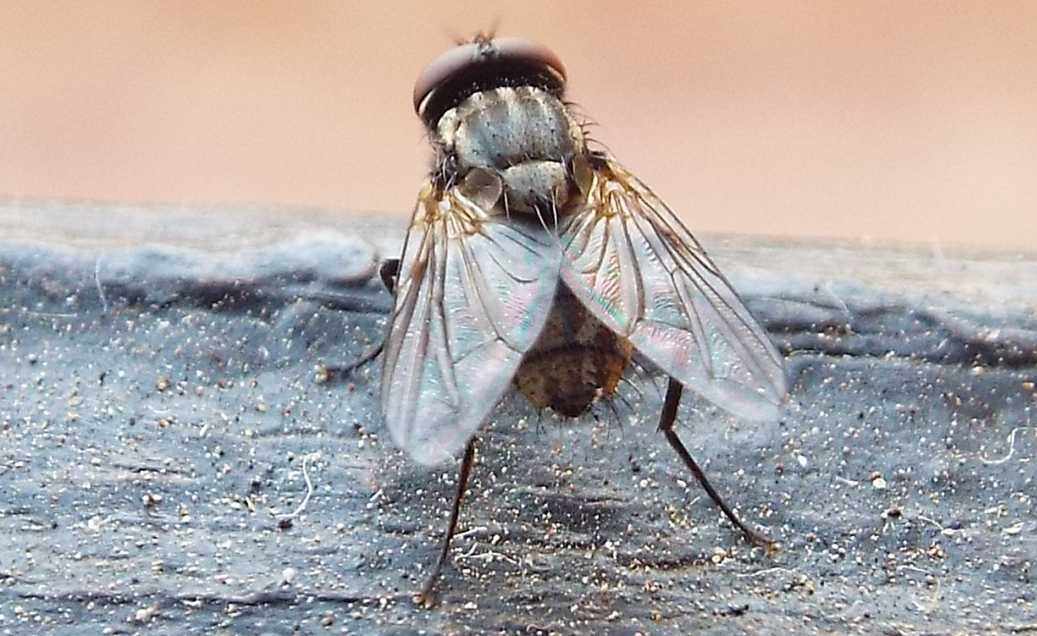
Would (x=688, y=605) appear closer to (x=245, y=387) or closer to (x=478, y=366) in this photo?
(x=478, y=366)

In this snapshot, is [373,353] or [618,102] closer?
[373,353]

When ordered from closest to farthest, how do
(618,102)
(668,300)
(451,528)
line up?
(451,528)
(668,300)
(618,102)

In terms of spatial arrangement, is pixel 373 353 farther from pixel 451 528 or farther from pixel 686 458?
pixel 686 458

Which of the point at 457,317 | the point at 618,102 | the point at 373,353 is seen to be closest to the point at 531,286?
the point at 457,317

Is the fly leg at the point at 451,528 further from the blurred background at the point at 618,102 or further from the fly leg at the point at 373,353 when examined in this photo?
the blurred background at the point at 618,102

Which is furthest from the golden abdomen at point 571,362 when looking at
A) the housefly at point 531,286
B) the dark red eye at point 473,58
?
the dark red eye at point 473,58
